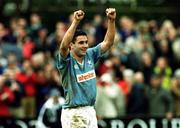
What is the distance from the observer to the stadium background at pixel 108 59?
17.5 m

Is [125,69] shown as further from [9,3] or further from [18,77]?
[9,3]

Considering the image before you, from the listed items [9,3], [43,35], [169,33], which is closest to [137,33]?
[169,33]

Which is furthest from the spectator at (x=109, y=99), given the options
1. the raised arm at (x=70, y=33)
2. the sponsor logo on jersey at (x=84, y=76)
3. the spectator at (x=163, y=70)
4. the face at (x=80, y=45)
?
the raised arm at (x=70, y=33)

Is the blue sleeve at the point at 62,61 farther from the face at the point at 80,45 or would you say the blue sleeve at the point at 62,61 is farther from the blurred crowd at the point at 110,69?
the blurred crowd at the point at 110,69

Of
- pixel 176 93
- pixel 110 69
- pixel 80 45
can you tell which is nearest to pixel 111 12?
pixel 80 45

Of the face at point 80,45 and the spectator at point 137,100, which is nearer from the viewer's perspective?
the face at point 80,45

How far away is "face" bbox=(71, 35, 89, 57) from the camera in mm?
11609

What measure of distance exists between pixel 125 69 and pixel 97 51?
7.32 m

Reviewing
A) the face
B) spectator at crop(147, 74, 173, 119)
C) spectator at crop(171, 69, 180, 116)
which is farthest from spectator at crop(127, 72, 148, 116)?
the face

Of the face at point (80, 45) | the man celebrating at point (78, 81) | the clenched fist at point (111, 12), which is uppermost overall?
the clenched fist at point (111, 12)

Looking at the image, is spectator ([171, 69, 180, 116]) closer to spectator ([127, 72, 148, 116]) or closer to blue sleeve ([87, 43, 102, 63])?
spectator ([127, 72, 148, 116])

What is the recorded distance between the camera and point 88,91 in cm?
1162

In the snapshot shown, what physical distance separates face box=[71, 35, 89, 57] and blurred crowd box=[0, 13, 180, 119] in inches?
219

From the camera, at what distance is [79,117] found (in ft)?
38.7
